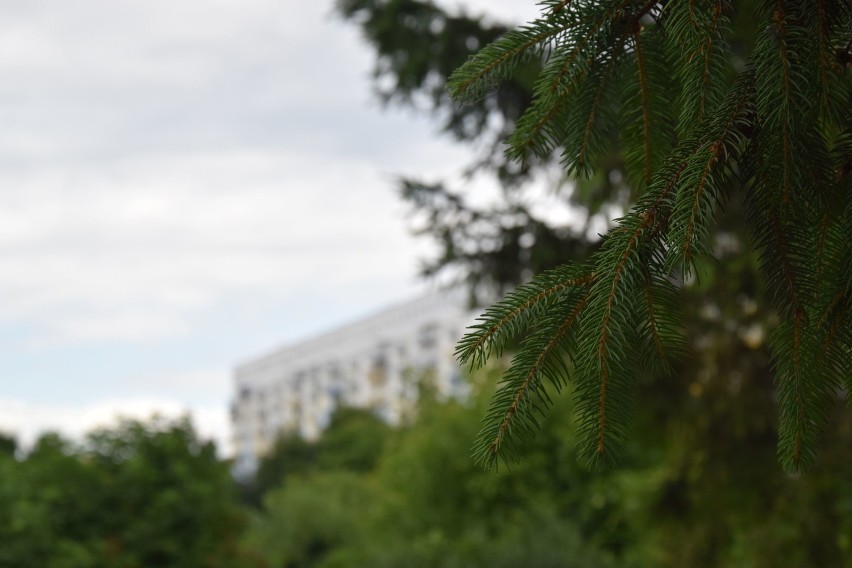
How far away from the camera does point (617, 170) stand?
8797 mm

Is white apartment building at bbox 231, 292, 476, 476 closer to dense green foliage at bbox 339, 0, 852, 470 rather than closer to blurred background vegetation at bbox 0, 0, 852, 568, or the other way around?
blurred background vegetation at bbox 0, 0, 852, 568

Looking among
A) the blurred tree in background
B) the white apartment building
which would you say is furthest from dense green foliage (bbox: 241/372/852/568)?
the white apartment building

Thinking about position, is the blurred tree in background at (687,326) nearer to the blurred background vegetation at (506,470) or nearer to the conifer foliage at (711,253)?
the blurred background vegetation at (506,470)

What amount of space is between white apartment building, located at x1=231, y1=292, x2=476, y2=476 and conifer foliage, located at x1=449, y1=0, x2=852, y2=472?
6580 centimetres

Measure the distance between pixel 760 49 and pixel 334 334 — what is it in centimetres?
8924

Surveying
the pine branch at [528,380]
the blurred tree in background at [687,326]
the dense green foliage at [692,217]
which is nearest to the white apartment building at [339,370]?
the blurred tree in background at [687,326]

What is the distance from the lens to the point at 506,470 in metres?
7.23

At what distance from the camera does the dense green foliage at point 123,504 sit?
43.5 ft

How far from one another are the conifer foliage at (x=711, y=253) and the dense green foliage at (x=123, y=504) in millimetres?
12172

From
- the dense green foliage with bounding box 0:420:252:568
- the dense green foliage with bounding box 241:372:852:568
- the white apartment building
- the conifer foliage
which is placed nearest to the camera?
the conifer foliage

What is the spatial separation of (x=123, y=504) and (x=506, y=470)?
825cm

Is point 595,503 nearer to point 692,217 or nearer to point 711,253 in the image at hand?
point 711,253

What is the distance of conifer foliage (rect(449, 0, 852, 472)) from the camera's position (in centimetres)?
185

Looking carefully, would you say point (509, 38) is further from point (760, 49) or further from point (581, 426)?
point (581, 426)
